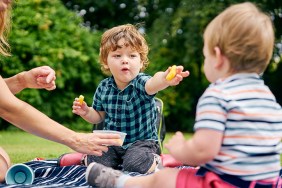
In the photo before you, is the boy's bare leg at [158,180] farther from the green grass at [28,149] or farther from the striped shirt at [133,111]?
the green grass at [28,149]

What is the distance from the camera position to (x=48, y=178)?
2949 millimetres

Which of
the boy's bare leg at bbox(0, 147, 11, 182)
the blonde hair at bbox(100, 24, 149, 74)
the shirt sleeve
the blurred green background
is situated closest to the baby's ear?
the boy's bare leg at bbox(0, 147, 11, 182)

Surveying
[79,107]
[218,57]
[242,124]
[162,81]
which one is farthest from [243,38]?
[79,107]

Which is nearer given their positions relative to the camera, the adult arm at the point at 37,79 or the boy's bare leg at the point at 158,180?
the boy's bare leg at the point at 158,180

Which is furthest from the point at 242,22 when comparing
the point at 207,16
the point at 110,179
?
the point at 207,16

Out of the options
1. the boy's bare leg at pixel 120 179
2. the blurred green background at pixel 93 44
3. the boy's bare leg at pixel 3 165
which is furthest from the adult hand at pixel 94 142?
the blurred green background at pixel 93 44

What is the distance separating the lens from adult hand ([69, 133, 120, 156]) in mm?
2531

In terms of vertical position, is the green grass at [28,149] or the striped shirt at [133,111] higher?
the striped shirt at [133,111]

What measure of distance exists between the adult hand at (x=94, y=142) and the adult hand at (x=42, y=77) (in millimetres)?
681

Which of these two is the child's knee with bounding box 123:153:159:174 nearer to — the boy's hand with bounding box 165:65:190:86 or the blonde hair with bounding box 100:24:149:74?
the boy's hand with bounding box 165:65:190:86

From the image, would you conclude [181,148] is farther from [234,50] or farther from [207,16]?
[207,16]

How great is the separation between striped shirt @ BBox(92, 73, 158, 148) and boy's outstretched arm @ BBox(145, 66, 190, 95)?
76mm

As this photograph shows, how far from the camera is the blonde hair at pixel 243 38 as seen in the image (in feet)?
6.86

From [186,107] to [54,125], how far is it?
Result: 8017 millimetres
